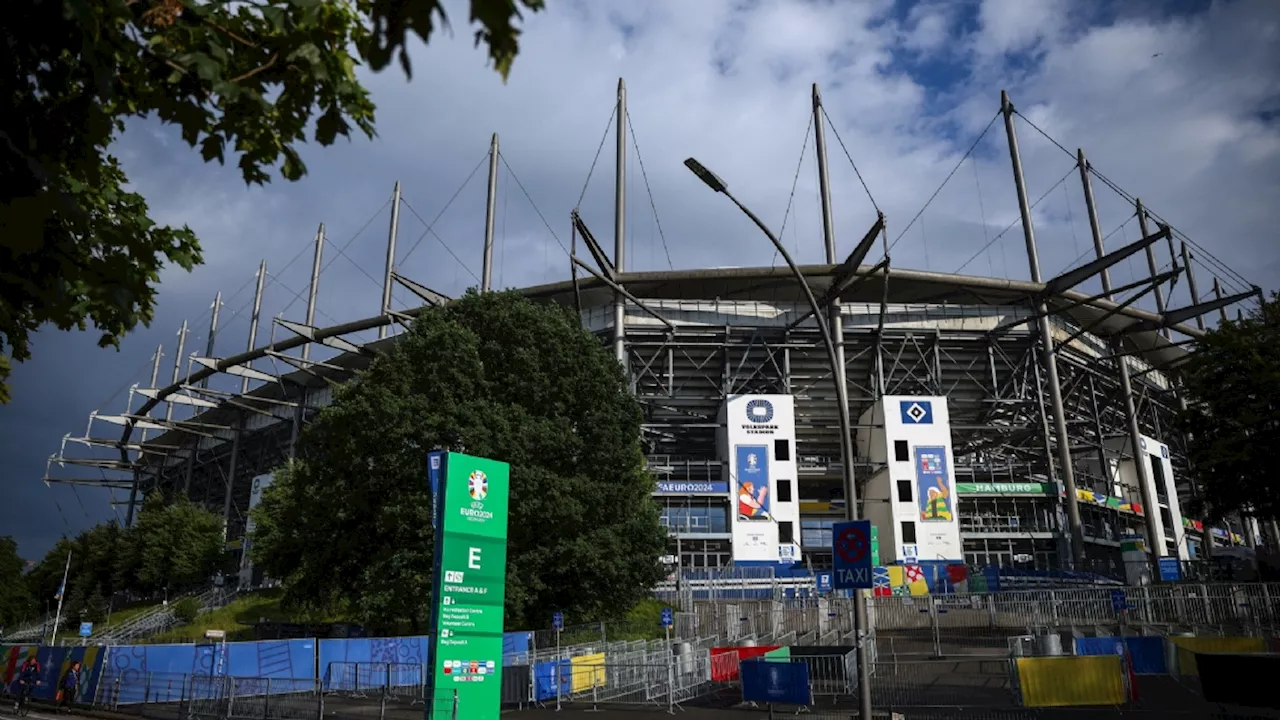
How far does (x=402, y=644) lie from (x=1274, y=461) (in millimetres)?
30919

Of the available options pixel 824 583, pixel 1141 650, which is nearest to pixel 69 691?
pixel 1141 650

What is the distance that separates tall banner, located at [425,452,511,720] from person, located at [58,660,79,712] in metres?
16.9

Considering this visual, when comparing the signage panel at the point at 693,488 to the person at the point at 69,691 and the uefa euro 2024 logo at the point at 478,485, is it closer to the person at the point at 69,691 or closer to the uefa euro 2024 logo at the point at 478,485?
the person at the point at 69,691

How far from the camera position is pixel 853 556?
13391 mm

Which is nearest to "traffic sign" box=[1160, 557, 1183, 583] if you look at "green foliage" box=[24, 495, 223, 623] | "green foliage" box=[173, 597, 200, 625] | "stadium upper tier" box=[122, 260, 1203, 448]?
"stadium upper tier" box=[122, 260, 1203, 448]

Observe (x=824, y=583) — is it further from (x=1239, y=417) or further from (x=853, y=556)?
(x=853, y=556)

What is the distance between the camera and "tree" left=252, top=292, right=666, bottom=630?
29.1 meters

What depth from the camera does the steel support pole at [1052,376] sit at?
59.3 metres

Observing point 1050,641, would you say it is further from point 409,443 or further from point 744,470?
point 744,470

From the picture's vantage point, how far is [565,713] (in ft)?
68.0

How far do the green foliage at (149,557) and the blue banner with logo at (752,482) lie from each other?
43.9 metres

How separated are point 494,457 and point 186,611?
1511 inches

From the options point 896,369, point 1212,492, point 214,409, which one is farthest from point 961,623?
point 214,409

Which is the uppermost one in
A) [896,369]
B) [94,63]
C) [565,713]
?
[896,369]
